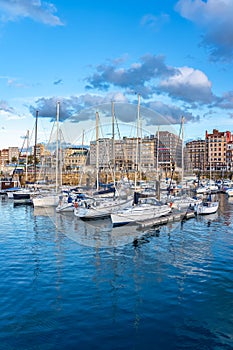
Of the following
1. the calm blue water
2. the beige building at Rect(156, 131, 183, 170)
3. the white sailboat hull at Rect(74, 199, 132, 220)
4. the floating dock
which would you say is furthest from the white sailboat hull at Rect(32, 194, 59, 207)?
the beige building at Rect(156, 131, 183, 170)

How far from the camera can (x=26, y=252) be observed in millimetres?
21922

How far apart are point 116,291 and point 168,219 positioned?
20.2 meters

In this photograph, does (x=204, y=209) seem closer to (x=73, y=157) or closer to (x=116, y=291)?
(x=116, y=291)

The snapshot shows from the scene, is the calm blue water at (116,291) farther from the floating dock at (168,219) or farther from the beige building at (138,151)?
the beige building at (138,151)

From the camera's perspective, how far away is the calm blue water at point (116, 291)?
36.0 ft

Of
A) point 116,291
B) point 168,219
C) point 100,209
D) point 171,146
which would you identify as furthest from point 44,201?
point 116,291

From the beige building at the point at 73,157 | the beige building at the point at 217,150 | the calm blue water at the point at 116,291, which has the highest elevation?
the beige building at the point at 217,150

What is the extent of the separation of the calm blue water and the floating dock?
12.9 ft

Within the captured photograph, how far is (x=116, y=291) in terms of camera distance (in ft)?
48.5

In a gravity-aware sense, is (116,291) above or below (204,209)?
below

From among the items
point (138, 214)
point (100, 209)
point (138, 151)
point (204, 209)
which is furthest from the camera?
point (138, 151)

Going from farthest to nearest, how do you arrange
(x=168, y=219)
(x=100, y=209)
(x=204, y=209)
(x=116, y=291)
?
(x=204, y=209) → (x=168, y=219) → (x=100, y=209) → (x=116, y=291)

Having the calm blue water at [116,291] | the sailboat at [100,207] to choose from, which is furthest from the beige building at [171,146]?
the calm blue water at [116,291]

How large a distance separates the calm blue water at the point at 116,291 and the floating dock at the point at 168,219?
394 cm
